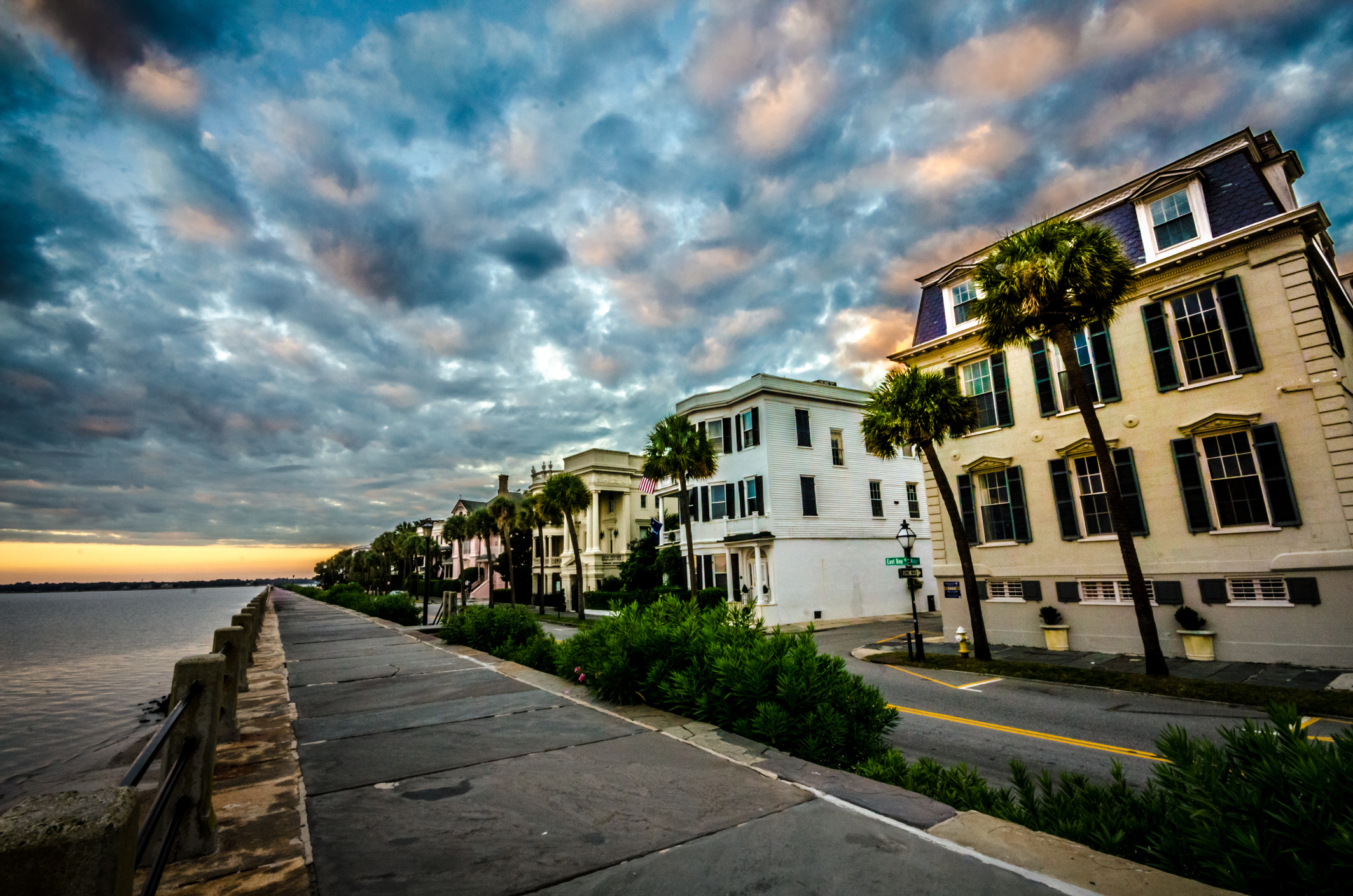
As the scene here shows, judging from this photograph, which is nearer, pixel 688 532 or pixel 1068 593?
pixel 1068 593

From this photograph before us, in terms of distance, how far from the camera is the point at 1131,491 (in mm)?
17750

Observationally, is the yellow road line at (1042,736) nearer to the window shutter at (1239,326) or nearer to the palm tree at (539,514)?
the window shutter at (1239,326)

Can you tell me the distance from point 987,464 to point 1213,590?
704 centimetres

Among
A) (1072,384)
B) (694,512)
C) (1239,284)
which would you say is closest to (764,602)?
(694,512)

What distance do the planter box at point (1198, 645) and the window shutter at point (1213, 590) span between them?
87cm

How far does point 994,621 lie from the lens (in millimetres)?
20969

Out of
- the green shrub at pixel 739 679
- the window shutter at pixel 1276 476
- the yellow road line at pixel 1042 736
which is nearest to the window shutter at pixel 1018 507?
the window shutter at pixel 1276 476

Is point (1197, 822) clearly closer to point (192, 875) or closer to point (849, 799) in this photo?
point (849, 799)

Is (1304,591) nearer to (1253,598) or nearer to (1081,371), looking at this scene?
(1253,598)

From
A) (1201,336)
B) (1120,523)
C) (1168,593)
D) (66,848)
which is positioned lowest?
(1168,593)

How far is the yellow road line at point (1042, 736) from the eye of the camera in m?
9.14

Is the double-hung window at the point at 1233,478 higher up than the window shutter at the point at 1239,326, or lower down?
lower down

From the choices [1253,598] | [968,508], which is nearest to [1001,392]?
[968,508]

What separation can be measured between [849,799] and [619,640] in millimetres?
4610
